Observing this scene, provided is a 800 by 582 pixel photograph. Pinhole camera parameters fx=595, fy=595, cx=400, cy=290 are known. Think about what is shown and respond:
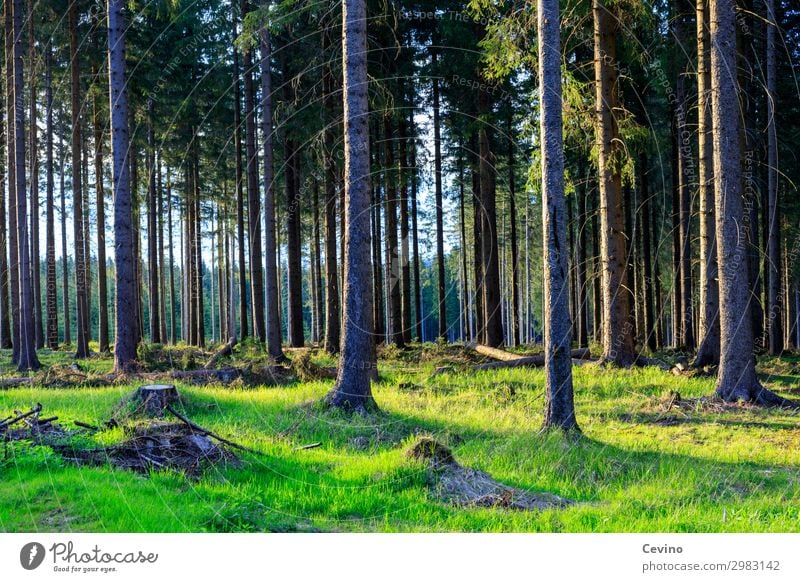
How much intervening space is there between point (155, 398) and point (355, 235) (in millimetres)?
4227

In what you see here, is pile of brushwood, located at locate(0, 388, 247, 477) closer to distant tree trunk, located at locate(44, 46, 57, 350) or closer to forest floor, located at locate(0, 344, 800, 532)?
forest floor, located at locate(0, 344, 800, 532)

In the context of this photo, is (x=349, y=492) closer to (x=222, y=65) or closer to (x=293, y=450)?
(x=293, y=450)

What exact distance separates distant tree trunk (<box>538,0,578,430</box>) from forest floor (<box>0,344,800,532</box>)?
2.08 ft

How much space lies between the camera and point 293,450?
313 inches

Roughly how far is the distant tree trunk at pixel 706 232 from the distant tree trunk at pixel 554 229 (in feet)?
20.3

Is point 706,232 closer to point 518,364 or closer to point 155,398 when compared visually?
point 518,364

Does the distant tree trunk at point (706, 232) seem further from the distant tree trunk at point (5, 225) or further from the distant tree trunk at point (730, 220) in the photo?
the distant tree trunk at point (5, 225)

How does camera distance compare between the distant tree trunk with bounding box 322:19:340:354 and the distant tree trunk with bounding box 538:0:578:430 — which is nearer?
the distant tree trunk with bounding box 538:0:578:430

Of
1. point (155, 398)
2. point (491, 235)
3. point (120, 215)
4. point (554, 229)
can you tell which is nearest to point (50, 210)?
point (120, 215)

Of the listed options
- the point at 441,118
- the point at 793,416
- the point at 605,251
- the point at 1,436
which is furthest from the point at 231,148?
the point at 793,416

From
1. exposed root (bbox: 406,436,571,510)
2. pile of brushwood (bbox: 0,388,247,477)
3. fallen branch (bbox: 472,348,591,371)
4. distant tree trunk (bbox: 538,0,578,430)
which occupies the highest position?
distant tree trunk (bbox: 538,0,578,430)

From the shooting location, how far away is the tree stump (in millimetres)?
9523

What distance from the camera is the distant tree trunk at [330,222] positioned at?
18.9m

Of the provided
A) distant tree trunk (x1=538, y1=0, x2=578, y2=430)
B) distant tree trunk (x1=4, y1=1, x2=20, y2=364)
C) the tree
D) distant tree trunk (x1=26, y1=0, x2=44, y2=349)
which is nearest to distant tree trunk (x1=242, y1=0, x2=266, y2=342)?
the tree
